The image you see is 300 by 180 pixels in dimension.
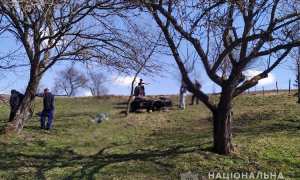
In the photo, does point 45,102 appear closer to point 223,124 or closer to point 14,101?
point 14,101

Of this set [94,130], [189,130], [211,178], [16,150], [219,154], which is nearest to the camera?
[94,130]

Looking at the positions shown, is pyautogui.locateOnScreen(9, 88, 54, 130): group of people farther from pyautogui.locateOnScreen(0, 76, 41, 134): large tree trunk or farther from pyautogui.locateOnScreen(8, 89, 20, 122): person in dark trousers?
pyautogui.locateOnScreen(0, 76, 41, 134): large tree trunk

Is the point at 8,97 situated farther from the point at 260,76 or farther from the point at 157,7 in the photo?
the point at 260,76

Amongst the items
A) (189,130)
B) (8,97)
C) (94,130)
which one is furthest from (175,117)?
(94,130)

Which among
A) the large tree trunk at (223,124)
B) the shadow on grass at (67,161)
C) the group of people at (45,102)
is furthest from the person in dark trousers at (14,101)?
the large tree trunk at (223,124)

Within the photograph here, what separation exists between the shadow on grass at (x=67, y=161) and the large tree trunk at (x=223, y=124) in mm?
597

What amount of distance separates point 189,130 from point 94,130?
30.2 ft

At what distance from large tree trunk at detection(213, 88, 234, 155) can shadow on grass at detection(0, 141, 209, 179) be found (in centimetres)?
60

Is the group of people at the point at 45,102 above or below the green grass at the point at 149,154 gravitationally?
above

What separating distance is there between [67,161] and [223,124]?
3738 mm

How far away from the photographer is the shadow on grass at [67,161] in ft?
21.0

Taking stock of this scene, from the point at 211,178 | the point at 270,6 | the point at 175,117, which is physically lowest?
the point at 211,178

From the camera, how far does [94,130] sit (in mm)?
2646

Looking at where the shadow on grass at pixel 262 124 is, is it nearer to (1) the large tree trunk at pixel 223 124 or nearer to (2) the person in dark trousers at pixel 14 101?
(1) the large tree trunk at pixel 223 124
